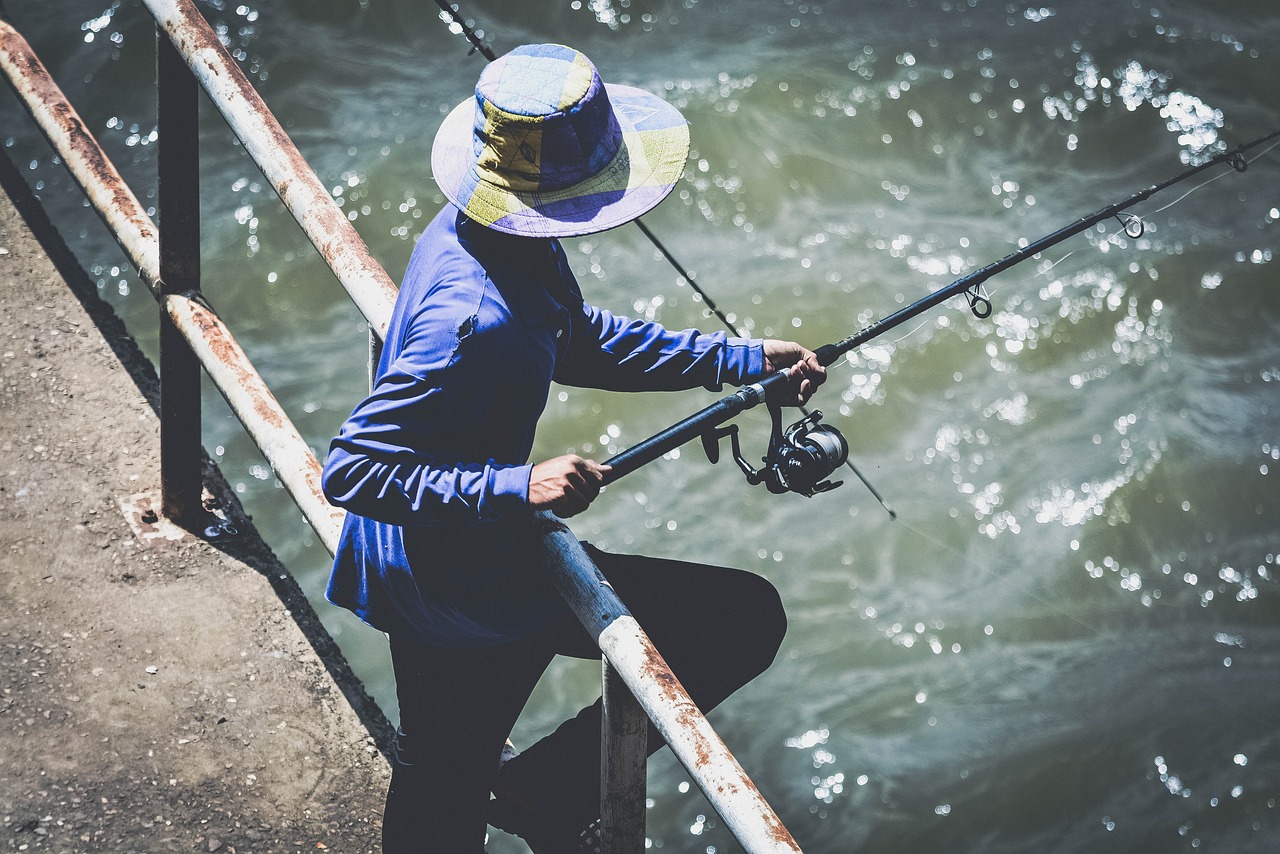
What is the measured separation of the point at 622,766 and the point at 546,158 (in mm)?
1027

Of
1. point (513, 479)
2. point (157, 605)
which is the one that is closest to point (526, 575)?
point (513, 479)

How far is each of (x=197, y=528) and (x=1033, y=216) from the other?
655 cm

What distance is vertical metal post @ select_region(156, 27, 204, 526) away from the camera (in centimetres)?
286

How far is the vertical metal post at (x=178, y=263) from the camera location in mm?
2859

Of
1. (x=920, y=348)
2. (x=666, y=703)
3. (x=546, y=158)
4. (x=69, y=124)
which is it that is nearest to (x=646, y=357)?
(x=546, y=158)

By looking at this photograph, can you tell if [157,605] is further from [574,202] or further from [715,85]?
[715,85]

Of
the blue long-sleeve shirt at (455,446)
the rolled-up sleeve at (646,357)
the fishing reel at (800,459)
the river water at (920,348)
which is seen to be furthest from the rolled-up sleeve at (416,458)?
the river water at (920,348)

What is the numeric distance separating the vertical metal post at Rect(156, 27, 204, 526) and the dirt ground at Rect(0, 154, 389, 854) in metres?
0.17

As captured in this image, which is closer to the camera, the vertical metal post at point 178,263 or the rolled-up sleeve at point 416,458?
the rolled-up sleeve at point 416,458

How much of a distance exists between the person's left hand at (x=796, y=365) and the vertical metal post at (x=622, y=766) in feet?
3.41

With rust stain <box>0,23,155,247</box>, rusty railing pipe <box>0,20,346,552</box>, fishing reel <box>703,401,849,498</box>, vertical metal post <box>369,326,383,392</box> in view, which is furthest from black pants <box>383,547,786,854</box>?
rust stain <box>0,23,155,247</box>

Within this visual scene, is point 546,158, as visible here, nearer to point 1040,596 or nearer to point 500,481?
point 500,481

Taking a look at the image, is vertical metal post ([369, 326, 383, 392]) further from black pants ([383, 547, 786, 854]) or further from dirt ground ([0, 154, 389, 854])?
dirt ground ([0, 154, 389, 854])

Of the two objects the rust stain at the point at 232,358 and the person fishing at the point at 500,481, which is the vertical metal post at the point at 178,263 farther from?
the person fishing at the point at 500,481
